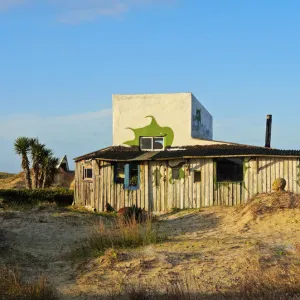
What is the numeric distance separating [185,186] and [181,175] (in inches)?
23.1

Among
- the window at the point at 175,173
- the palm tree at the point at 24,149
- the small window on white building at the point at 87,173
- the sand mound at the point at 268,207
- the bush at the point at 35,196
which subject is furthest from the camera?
the palm tree at the point at 24,149

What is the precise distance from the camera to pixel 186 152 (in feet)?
77.5

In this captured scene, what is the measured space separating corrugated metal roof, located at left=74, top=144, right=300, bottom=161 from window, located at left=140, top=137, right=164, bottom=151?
0.45 m

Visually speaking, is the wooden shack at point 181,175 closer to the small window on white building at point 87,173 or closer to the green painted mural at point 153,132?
the small window on white building at point 87,173

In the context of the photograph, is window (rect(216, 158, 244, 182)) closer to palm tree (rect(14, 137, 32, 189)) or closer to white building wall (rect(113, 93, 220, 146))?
white building wall (rect(113, 93, 220, 146))

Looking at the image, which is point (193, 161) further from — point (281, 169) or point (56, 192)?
point (56, 192)

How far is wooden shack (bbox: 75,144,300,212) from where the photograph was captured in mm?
21562

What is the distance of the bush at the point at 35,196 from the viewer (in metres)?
27.4

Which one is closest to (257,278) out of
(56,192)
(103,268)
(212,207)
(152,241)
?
(103,268)

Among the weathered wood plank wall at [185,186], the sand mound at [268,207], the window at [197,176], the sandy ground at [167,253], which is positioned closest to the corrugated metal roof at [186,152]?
the weathered wood plank wall at [185,186]

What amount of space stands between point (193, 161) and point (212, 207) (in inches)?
99.7

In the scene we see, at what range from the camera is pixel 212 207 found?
21516mm

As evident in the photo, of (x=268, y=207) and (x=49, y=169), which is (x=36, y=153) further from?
(x=268, y=207)

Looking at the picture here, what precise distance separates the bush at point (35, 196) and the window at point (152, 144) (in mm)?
6051
